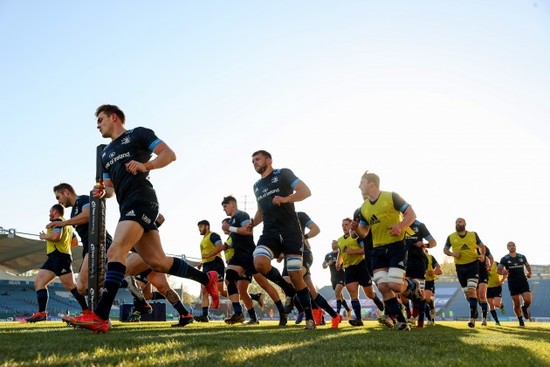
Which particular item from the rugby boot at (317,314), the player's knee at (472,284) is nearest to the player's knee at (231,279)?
the rugby boot at (317,314)

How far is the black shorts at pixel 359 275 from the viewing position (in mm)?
11602

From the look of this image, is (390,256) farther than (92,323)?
Yes

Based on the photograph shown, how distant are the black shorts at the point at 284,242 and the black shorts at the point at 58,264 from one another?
16.1 feet

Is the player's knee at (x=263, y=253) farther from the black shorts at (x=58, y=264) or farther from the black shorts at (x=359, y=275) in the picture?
the black shorts at (x=58, y=264)

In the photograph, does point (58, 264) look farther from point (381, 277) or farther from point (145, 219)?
point (381, 277)

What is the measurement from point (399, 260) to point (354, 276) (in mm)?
4409

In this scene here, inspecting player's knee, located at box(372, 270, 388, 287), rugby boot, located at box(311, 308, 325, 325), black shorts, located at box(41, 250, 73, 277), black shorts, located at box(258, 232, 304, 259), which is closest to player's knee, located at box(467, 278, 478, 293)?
rugby boot, located at box(311, 308, 325, 325)

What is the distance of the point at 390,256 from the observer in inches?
296

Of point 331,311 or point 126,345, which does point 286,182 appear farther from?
point 126,345

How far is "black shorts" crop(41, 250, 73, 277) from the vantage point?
33.8 feet

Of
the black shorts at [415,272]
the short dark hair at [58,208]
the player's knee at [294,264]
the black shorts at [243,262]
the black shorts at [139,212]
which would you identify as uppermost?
the short dark hair at [58,208]

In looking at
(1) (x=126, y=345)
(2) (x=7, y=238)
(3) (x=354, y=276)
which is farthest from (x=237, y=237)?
(2) (x=7, y=238)

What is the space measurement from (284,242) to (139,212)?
2600 millimetres

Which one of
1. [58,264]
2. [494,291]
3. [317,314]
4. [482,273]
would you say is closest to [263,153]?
[317,314]
